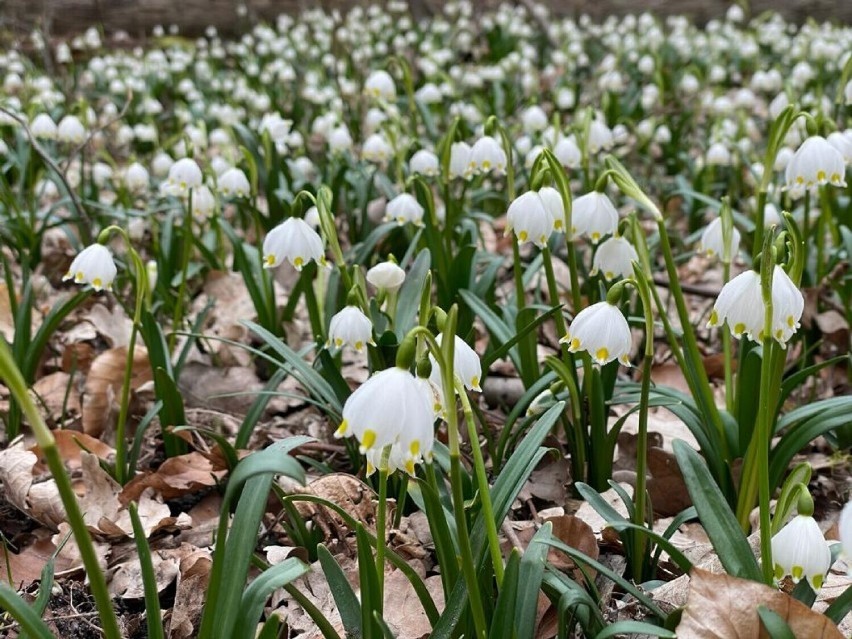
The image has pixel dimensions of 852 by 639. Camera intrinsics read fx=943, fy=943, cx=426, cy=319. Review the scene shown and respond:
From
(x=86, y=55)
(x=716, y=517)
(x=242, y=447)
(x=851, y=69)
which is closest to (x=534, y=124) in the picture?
(x=851, y=69)

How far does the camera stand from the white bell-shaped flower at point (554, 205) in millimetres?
1995

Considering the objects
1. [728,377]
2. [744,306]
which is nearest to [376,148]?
[728,377]

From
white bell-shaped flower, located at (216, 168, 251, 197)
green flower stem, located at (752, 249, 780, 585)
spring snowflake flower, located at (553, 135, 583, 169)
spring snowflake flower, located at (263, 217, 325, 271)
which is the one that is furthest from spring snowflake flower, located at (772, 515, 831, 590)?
white bell-shaped flower, located at (216, 168, 251, 197)

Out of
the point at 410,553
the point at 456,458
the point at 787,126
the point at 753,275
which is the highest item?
the point at 787,126

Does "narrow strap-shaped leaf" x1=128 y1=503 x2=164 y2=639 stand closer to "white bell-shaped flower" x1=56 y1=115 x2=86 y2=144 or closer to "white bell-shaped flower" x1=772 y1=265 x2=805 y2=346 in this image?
"white bell-shaped flower" x1=772 y1=265 x2=805 y2=346

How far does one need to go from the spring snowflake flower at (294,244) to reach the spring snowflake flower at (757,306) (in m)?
0.94

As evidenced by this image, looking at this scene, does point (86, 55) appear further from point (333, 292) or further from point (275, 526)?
point (275, 526)

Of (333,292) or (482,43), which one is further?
(482,43)

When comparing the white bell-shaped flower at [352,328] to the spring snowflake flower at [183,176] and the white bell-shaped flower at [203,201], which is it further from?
the white bell-shaped flower at [203,201]

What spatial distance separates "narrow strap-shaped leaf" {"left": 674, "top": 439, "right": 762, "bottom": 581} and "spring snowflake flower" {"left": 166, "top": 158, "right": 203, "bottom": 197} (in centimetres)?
191

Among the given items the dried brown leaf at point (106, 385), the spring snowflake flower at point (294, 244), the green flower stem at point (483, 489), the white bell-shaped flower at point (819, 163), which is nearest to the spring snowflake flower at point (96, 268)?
the spring snowflake flower at point (294, 244)

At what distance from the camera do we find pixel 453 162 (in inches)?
114

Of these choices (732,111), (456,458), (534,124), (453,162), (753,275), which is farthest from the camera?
(732,111)

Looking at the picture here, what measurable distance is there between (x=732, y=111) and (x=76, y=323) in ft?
14.4
